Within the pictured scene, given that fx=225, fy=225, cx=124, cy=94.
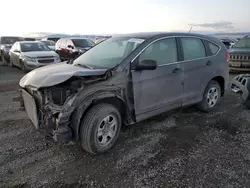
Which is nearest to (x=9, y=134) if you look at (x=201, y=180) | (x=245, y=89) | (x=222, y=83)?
(x=201, y=180)

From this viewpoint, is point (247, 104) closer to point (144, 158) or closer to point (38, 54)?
point (144, 158)

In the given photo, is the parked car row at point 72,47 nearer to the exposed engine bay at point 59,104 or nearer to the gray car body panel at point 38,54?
the gray car body panel at point 38,54

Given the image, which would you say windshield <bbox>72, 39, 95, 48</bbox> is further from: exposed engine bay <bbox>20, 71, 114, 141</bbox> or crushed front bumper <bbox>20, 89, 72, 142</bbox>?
exposed engine bay <bbox>20, 71, 114, 141</bbox>

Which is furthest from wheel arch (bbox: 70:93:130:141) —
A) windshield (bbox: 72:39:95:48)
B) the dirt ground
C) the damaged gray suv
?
windshield (bbox: 72:39:95:48)

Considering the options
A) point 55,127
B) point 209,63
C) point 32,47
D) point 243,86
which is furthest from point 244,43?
point 32,47

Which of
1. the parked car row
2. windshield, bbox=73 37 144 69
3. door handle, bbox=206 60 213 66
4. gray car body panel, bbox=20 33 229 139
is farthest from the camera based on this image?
the parked car row

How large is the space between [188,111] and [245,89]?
1501mm

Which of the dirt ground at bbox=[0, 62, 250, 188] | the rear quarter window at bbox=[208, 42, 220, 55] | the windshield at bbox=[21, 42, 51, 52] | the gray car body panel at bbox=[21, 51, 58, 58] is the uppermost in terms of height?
the windshield at bbox=[21, 42, 51, 52]

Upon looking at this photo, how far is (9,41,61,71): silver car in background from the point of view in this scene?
10.6 metres

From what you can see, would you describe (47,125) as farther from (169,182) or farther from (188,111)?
(188,111)

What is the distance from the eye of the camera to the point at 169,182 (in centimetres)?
273

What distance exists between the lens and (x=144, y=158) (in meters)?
3.27

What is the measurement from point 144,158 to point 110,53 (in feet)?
6.28

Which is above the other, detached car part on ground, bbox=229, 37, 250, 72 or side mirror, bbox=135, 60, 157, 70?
side mirror, bbox=135, 60, 157, 70
